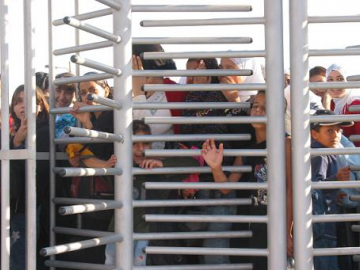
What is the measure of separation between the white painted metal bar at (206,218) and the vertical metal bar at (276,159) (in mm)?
84

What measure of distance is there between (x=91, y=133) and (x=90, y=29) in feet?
1.79

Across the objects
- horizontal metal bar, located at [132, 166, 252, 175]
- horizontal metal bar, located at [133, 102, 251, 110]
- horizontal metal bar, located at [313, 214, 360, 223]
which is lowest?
horizontal metal bar, located at [313, 214, 360, 223]

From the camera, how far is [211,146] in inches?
169

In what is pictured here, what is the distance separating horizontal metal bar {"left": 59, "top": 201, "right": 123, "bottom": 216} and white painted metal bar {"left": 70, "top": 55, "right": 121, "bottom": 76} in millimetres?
728

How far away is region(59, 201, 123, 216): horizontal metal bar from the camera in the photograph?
3655 millimetres

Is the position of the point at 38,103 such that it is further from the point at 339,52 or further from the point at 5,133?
the point at 339,52

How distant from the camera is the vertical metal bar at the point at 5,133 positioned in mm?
3723

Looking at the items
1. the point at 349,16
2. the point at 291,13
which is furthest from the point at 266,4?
the point at 349,16

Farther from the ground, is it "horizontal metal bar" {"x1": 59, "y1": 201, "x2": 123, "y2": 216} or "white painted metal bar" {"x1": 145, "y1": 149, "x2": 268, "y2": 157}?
"white painted metal bar" {"x1": 145, "y1": 149, "x2": 268, "y2": 157}

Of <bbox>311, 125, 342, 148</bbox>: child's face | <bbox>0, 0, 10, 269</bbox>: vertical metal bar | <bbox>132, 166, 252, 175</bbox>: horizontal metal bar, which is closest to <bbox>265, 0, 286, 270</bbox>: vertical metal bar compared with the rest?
<bbox>132, 166, 252, 175</bbox>: horizontal metal bar

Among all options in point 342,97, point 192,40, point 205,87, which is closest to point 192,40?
point 192,40

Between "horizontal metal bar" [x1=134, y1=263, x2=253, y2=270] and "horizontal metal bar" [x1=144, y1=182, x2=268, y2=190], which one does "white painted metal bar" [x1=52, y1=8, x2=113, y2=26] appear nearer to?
"horizontal metal bar" [x1=144, y1=182, x2=268, y2=190]

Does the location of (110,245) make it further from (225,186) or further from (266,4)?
(266,4)

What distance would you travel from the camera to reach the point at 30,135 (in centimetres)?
385
